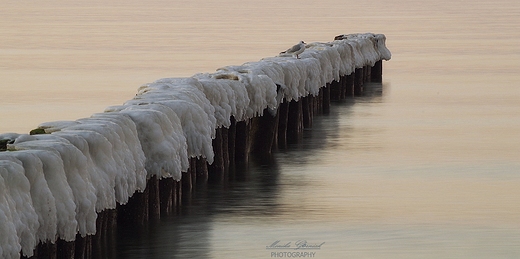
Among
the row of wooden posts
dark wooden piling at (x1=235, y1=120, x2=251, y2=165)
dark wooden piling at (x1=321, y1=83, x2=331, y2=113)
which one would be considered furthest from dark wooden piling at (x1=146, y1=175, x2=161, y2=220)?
dark wooden piling at (x1=321, y1=83, x2=331, y2=113)

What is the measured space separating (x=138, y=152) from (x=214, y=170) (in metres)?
3.78

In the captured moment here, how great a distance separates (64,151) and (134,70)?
76.4 ft

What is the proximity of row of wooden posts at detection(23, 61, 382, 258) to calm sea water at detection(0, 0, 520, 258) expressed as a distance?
16cm

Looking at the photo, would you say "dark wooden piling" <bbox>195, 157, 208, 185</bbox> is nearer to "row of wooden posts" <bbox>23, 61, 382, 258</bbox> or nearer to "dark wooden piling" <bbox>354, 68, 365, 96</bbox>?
"row of wooden posts" <bbox>23, 61, 382, 258</bbox>

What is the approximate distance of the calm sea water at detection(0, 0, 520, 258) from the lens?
1070 cm

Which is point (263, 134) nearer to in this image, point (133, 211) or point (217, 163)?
point (217, 163)

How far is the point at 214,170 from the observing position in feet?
45.0

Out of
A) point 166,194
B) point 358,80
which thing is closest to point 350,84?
point 358,80

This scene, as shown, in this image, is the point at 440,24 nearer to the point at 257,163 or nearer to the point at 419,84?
the point at 419,84

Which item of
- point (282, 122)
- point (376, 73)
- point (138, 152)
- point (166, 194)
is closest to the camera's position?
point (138, 152)

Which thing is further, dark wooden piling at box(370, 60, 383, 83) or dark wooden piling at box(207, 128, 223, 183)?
dark wooden piling at box(370, 60, 383, 83)

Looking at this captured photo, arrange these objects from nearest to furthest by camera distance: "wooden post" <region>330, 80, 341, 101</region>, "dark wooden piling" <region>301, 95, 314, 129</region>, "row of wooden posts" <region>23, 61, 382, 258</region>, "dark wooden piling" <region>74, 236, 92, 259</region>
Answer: "dark wooden piling" <region>74, 236, 92, 259</region>, "row of wooden posts" <region>23, 61, 382, 258</region>, "dark wooden piling" <region>301, 95, 314, 129</region>, "wooden post" <region>330, 80, 341, 101</region>

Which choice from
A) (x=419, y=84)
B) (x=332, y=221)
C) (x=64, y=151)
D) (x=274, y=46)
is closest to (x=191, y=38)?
(x=274, y=46)

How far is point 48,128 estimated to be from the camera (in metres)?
9.88
